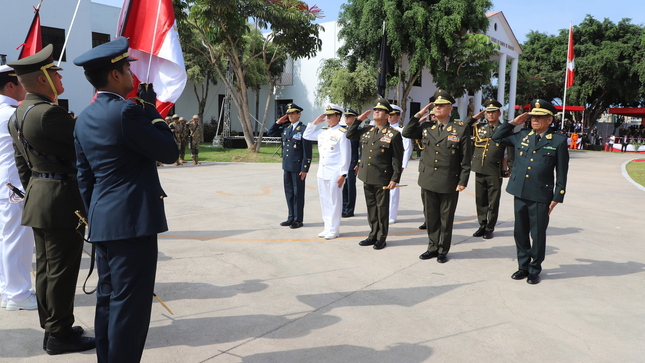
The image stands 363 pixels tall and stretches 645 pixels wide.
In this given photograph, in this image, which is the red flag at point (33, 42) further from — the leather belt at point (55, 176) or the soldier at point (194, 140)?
the soldier at point (194, 140)

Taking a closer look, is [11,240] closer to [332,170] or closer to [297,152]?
[332,170]

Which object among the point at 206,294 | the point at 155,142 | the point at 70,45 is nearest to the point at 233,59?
the point at 70,45

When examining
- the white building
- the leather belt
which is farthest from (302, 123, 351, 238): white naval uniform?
the white building

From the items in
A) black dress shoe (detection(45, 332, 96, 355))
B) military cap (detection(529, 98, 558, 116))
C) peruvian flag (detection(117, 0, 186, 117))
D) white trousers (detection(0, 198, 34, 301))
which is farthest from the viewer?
military cap (detection(529, 98, 558, 116))

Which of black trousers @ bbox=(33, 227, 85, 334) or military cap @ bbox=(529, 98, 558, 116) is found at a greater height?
military cap @ bbox=(529, 98, 558, 116)

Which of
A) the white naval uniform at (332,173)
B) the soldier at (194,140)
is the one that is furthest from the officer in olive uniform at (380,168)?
the soldier at (194,140)

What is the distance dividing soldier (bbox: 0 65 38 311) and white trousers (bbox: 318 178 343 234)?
3.81 metres

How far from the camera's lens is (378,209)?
6.43 m

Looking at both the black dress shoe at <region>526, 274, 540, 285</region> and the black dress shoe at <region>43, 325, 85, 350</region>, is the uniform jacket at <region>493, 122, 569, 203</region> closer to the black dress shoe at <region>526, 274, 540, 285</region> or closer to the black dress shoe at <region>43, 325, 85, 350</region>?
the black dress shoe at <region>526, 274, 540, 285</region>

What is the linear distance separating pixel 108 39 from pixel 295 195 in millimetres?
25581

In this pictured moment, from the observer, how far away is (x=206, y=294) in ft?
15.0

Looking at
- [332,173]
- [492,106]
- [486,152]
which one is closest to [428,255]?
[332,173]

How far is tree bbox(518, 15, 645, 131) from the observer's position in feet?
117

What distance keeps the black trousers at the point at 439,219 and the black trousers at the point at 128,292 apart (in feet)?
13.0
